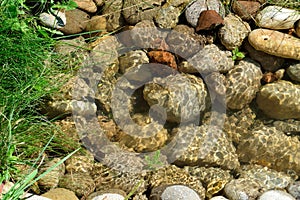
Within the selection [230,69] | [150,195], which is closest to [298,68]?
[230,69]

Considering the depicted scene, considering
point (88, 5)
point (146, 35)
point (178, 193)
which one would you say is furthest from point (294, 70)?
point (88, 5)

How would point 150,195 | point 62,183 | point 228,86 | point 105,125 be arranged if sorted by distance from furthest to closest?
point 228,86 < point 105,125 < point 150,195 < point 62,183

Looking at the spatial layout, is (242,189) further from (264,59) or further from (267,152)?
(264,59)

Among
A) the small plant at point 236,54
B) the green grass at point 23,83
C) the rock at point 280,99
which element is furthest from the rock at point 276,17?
the green grass at point 23,83

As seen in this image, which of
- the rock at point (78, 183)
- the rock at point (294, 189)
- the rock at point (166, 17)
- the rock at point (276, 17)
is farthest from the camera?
the rock at point (276, 17)

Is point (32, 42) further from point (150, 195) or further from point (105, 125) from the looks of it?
point (150, 195)

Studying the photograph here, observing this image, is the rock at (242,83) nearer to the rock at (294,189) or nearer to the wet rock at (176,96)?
the wet rock at (176,96)

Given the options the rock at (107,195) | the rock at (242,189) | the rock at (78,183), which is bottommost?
the rock at (242,189)
